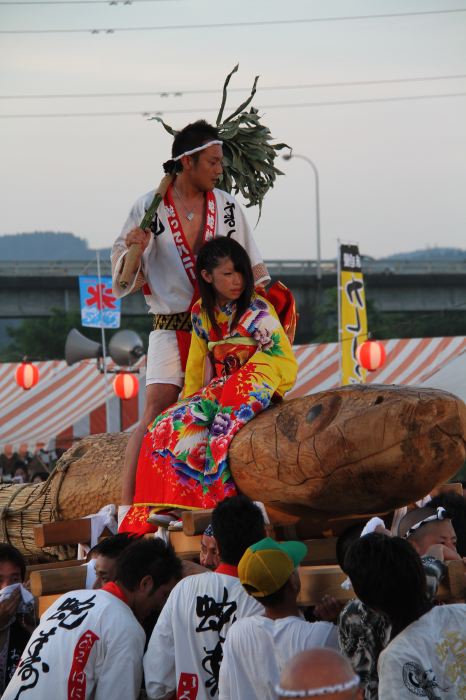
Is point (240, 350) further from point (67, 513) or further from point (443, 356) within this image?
point (443, 356)

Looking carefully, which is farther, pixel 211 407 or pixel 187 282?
pixel 187 282

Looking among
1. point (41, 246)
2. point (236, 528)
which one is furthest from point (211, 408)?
point (41, 246)

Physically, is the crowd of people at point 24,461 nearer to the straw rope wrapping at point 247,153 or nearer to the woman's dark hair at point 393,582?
the straw rope wrapping at point 247,153

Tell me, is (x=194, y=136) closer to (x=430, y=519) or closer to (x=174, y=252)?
(x=174, y=252)

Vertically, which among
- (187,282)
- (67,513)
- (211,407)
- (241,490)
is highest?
(187,282)

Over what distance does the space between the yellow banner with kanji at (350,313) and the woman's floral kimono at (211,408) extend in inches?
453

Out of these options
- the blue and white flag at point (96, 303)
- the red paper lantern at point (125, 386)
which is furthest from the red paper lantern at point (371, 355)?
the blue and white flag at point (96, 303)

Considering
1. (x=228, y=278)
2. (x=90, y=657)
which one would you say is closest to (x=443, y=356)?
(x=228, y=278)

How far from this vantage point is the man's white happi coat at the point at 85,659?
12.3ft

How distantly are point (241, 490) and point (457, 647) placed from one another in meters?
1.67

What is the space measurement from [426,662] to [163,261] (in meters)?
2.75

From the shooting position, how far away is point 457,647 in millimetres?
3070

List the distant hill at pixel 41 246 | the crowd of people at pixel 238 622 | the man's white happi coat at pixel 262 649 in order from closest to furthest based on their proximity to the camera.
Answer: the crowd of people at pixel 238 622 → the man's white happi coat at pixel 262 649 → the distant hill at pixel 41 246

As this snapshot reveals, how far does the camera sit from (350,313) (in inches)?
672
